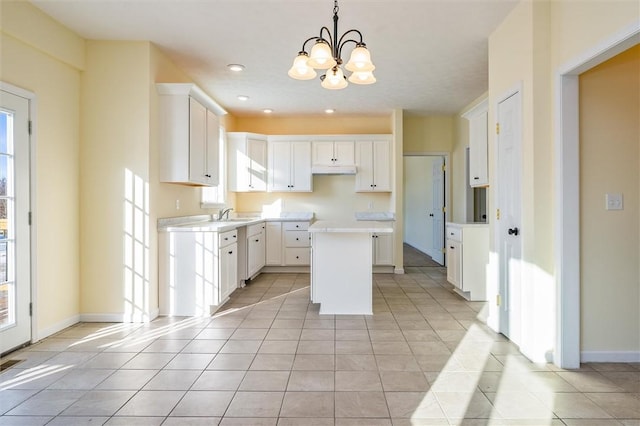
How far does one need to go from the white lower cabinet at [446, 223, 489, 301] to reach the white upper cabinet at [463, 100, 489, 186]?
574 millimetres

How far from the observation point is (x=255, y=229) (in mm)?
5426

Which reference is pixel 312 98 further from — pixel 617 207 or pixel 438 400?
pixel 438 400

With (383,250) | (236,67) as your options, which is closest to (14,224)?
(236,67)

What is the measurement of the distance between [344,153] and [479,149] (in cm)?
255

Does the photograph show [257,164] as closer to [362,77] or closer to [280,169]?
[280,169]

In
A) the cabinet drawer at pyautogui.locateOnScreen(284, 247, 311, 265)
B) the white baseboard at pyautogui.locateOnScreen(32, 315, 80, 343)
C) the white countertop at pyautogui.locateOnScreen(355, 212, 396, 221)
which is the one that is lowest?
the white baseboard at pyautogui.locateOnScreen(32, 315, 80, 343)

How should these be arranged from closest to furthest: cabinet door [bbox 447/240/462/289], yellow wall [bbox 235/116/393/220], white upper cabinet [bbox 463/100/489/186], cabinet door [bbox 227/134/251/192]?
1. white upper cabinet [bbox 463/100/489/186]
2. cabinet door [bbox 447/240/462/289]
3. cabinet door [bbox 227/134/251/192]
4. yellow wall [bbox 235/116/393/220]

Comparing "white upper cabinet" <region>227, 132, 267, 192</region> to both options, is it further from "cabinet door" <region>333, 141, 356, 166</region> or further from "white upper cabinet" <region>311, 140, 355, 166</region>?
"cabinet door" <region>333, 141, 356, 166</region>

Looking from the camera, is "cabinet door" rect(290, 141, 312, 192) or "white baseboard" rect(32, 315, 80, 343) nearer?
"white baseboard" rect(32, 315, 80, 343)

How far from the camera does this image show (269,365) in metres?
2.52

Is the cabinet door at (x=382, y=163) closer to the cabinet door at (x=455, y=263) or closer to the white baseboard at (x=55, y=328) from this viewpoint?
the cabinet door at (x=455, y=263)

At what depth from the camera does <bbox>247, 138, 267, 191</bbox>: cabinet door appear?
20.1ft

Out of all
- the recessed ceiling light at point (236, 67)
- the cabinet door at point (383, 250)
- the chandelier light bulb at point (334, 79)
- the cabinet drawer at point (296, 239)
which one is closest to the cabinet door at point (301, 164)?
the cabinet drawer at point (296, 239)

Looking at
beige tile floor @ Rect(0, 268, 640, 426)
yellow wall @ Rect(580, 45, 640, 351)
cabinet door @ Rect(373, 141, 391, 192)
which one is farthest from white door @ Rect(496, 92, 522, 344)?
cabinet door @ Rect(373, 141, 391, 192)
